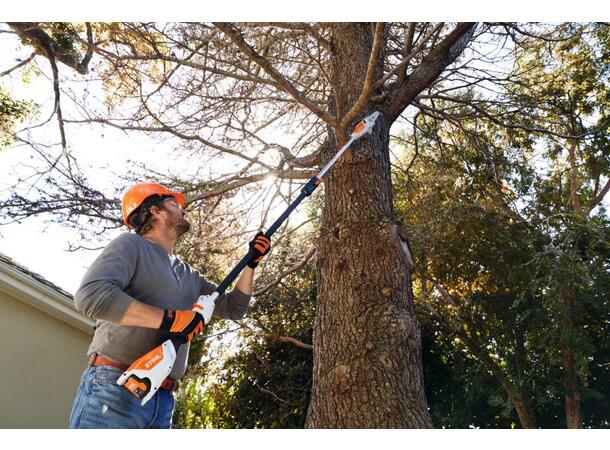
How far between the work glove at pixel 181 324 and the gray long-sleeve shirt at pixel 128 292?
6 centimetres

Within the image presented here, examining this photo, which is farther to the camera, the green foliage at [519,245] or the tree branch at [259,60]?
the green foliage at [519,245]

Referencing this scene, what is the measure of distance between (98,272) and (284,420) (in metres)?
4.85

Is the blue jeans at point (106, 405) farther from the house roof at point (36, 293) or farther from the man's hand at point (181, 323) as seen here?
the house roof at point (36, 293)

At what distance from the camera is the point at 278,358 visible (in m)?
6.58

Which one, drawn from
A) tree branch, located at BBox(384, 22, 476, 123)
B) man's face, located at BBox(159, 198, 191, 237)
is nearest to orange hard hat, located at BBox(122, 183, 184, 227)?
man's face, located at BBox(159, 198, 191, 237)

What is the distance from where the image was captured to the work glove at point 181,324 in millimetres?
1827

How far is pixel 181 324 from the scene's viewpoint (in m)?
1.86

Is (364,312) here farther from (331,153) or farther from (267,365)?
(267,365)

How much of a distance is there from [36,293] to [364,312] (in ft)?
11.2

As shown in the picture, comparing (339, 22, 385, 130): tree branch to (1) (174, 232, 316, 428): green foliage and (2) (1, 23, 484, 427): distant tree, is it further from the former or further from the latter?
(1) (174, 232, 316, 428): green foliage

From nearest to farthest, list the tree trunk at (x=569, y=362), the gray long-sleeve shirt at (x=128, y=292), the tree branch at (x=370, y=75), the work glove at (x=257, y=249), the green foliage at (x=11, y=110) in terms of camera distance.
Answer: the gray long-sleeve shirt at (x=128, y=292)
the work glove at (x=257, y=249)
the tree branch at (x=370, y=75)
the green foliage at (x=11, y=110)
the tree trunk at (x=569, y=362)

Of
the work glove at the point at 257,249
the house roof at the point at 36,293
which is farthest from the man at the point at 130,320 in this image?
the house roof at the point at 36,293

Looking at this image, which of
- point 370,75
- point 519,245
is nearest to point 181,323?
point 370,75
